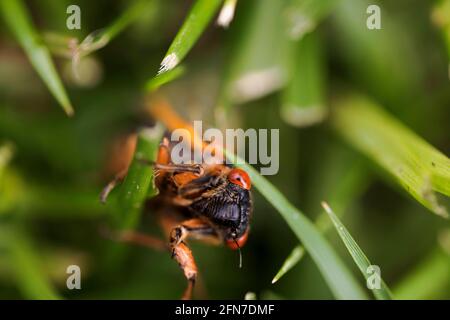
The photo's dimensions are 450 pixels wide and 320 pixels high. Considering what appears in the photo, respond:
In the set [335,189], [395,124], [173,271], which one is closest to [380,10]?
[395,124]

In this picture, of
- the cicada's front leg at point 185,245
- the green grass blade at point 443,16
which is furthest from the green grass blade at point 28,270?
the green grass blade at point 443,16

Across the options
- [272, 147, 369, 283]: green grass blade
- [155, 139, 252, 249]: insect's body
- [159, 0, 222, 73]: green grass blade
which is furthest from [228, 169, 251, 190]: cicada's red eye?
[272, 147, 369, 283]: green grass blade

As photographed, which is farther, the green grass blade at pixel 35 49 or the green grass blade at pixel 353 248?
the green grass blade at pixel 35 49

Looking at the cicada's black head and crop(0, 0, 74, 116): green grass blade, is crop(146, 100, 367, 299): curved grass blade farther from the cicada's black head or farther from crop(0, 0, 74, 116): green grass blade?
crop(0, 0, 74, 116): green grass blade

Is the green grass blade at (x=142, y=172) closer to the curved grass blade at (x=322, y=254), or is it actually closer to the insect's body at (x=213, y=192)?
the insect's body at (x=213, y=192)

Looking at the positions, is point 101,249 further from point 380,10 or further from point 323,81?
point 380,10

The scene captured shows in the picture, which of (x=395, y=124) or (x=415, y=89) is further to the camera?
(x=415, y=89)
